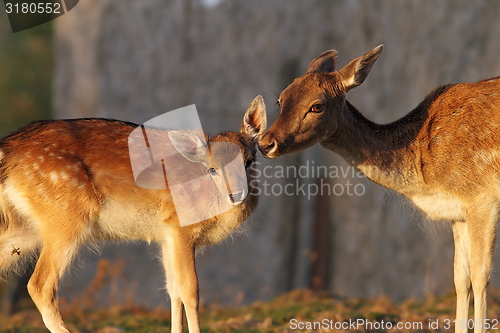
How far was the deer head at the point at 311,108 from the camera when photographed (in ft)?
18.9

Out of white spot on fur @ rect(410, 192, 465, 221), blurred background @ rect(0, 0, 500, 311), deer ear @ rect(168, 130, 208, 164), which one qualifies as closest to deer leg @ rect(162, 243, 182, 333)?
deer ear @ rect(168, 130, 208, 164)

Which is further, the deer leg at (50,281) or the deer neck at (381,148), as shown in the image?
the deer neck at (381,148)

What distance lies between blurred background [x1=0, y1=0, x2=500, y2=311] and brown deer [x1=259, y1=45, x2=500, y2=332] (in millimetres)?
3937

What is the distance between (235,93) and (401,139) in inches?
216

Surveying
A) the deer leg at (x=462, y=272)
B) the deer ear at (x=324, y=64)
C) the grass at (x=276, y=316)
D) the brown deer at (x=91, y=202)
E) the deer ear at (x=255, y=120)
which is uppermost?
the deer ear at (x=324, y=64)

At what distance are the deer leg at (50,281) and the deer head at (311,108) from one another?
84.4 inches

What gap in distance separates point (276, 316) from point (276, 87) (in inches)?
198

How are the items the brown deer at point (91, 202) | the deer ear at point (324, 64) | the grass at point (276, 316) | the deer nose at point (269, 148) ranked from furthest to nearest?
the grass at point (276, 316) < the deer ear at point (324, 64) < the deer nose at point (269, 148) < the brown deer at point (91, 202)

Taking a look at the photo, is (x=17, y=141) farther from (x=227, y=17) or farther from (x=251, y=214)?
(x=227, y=17)

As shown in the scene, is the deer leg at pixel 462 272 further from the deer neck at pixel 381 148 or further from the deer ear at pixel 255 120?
the deer ear at pixel 255 120

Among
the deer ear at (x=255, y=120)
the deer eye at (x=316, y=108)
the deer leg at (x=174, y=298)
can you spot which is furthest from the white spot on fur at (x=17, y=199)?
the deer eye at (x=316, y=108)

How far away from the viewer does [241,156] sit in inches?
223

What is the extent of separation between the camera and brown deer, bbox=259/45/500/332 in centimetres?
586

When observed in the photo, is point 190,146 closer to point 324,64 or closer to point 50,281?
point 50,281
